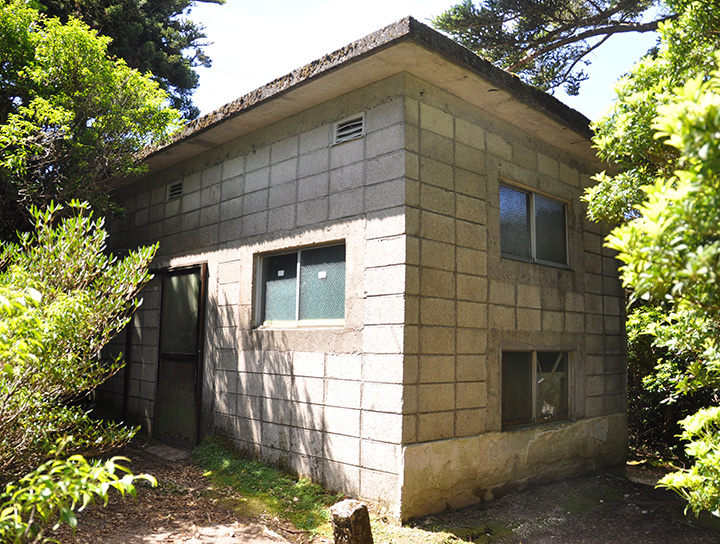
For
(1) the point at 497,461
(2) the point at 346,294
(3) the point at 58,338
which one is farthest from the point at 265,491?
(3) the point at 58,338

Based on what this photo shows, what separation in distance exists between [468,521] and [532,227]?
358 centimetres

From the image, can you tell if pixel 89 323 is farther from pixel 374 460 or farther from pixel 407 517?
pixel 407 517

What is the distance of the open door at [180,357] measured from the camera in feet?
25.2

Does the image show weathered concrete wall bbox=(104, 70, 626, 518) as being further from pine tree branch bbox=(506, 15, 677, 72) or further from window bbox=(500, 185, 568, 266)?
pine tree branch bbox=(506, 15, 677, 72)

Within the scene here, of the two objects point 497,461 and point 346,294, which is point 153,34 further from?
point 497,461

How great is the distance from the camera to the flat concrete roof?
17.4 feet

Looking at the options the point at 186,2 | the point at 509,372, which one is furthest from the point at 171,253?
the point at 186,2

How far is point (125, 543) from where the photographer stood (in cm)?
476

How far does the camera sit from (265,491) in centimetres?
605

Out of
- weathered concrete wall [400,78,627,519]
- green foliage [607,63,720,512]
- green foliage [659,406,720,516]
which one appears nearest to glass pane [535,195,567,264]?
weathered concrete wall [400,78,627,519]

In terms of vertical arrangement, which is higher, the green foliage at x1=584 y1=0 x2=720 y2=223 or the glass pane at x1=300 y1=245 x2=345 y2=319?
the green foliage at x1=584 y1=0 x2=720 y2=223

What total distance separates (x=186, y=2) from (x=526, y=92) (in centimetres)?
1212

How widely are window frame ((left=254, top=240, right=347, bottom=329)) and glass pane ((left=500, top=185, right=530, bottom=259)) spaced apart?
6.55ft

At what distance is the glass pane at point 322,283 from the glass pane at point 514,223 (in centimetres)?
198
